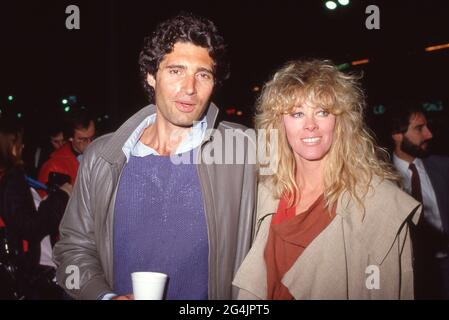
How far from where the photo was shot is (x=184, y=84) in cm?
215

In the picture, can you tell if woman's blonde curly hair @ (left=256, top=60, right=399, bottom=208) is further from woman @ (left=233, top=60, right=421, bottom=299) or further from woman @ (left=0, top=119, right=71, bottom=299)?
woman @ (left=0, top=119, right=71, bottom=299)

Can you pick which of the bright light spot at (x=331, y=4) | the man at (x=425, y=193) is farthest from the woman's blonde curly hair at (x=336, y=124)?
the bright light spot at (x=331, y=4)

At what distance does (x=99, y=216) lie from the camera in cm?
213

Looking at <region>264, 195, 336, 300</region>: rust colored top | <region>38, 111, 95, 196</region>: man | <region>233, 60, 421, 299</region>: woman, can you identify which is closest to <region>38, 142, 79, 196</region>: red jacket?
<region>38, 111, 95, 196</region>: man

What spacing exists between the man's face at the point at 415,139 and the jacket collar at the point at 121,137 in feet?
9.06

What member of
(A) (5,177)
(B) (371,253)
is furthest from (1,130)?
(B) (371,253)

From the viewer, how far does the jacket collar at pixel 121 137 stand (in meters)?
2.18

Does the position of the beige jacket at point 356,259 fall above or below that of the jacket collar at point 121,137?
below

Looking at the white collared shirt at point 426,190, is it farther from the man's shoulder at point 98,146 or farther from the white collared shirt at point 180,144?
the man's shoulder at point 98,146

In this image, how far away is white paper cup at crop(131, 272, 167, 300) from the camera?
1.64m

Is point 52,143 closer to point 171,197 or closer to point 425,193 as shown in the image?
point 171,197

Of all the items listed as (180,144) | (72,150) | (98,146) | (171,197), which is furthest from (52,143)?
(171,197)

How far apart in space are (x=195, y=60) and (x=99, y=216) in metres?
0.97

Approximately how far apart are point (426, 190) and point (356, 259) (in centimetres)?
229
